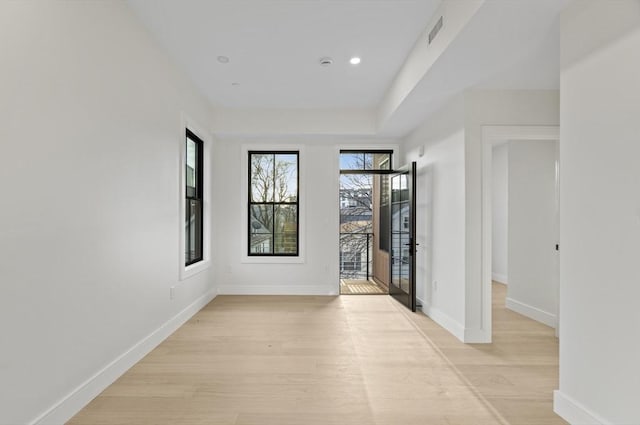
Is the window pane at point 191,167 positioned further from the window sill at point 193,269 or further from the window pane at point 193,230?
the window sill at point 193,269

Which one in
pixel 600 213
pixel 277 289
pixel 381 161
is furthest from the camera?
pixel 381 161

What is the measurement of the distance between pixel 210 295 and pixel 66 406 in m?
2.85

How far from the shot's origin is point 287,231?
5.24 metres

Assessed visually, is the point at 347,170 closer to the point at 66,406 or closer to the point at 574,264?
the point at 574,264

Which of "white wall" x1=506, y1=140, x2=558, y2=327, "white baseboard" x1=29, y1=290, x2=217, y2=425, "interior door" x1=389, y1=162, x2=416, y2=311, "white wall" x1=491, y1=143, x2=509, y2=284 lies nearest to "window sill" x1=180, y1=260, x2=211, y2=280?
"white baseboard" x1=29, y1=290, x2=217, y2=425

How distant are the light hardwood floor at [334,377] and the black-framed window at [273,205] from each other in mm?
1615

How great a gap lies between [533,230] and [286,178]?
360 centimetres

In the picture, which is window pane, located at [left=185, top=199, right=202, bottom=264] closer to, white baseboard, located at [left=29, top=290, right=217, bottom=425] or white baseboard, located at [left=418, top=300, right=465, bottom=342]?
white baseboard, located at [left=29, top=290, right=217, bottom=425]

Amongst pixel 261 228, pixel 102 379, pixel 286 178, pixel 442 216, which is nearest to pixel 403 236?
pixel 442 216

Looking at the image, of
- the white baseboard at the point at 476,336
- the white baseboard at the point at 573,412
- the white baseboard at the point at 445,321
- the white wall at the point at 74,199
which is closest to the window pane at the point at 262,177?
the white wall at the point at 74,199

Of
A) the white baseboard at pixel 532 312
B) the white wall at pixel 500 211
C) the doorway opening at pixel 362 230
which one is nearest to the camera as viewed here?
the white baseboard at pixel 532 312

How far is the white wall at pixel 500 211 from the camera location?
6152 mm

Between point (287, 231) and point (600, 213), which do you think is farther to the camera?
point (287, 231)

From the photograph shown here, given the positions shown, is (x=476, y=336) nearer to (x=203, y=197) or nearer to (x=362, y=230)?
(x=203, y=197)
